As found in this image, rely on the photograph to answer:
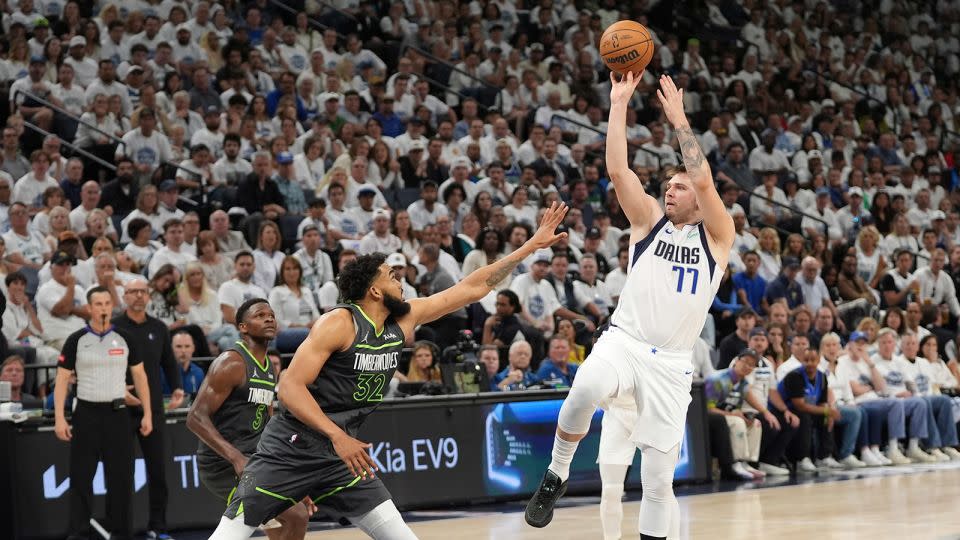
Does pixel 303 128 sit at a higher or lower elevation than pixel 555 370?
higher

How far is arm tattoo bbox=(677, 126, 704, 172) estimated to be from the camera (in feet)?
22.6

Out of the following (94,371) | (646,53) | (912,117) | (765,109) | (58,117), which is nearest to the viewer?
(646,53)

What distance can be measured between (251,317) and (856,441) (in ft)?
33.5

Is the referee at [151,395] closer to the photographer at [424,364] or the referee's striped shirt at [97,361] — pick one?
the referee's striped shirt at [97,361]

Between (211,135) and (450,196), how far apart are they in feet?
9.79

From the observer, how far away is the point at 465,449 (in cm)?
1246

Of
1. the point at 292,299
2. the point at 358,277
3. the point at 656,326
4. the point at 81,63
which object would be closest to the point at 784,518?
the point at 656,326

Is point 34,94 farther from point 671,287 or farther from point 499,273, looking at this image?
point 671,287

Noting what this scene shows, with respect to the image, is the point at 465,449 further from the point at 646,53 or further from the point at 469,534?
the point at 646,53

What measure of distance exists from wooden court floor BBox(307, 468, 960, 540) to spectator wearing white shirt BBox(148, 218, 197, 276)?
13.5ft

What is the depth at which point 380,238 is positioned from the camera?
49.5 ft


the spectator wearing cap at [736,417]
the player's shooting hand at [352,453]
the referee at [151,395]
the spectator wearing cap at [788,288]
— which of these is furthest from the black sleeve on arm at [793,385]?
the player's shooting hand at [352,453]

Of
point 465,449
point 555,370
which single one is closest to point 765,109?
point 555,370

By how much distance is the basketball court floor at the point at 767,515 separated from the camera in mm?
10180
